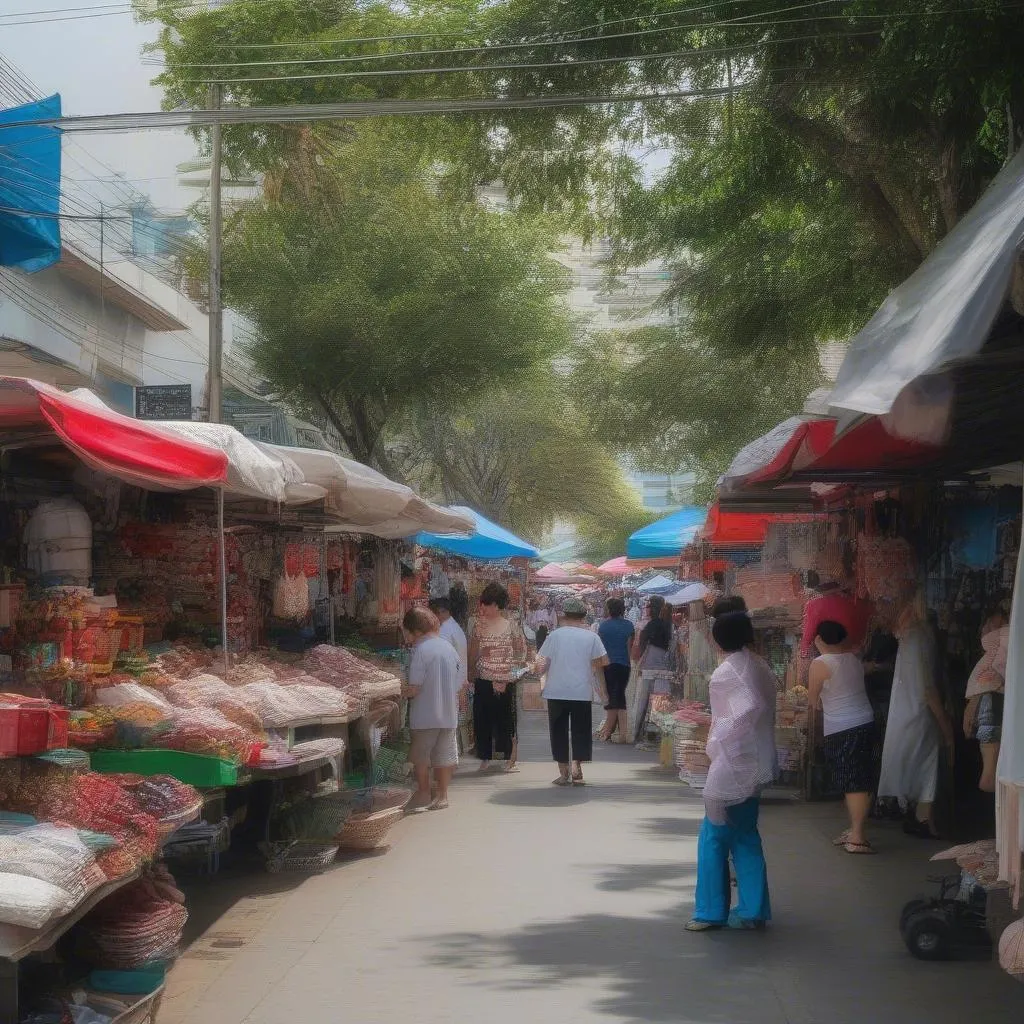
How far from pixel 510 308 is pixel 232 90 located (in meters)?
10.0

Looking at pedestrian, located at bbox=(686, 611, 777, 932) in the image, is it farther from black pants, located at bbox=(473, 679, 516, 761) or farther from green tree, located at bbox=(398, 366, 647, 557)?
green tree, located at bbox=(398, 366, 647, 557)

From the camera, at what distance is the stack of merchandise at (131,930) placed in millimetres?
5973

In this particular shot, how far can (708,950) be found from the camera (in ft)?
24.4

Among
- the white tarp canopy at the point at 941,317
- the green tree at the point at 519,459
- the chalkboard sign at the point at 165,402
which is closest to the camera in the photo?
the white tarp canopy at the point at 941,317

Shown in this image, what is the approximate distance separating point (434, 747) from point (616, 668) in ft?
24.1

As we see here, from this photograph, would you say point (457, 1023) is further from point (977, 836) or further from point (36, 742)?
point (977, 836)

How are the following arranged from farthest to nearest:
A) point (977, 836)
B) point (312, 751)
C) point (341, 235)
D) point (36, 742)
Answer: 1. point (341, 235)
2. point (977, 836)
3. point (312, 751)
4. point (36, 742)

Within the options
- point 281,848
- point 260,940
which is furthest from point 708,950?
point 281,848

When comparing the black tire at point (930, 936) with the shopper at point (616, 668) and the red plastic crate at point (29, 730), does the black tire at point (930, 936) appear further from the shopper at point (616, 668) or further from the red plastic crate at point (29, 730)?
the shopper at point (616, 668)

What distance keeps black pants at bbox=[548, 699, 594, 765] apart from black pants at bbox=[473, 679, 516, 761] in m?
1.07

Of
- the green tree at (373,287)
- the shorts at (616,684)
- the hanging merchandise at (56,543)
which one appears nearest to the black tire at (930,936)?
the hanging merchandise at (56,543)

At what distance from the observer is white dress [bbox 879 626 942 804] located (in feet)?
34.1

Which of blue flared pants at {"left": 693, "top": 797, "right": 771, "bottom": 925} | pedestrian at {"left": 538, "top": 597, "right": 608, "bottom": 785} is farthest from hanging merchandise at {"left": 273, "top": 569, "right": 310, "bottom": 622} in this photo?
blue flared pants at {"left": 693, "top": 797, "right": 771, "bottom": 925}

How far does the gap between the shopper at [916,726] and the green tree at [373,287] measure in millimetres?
15673
